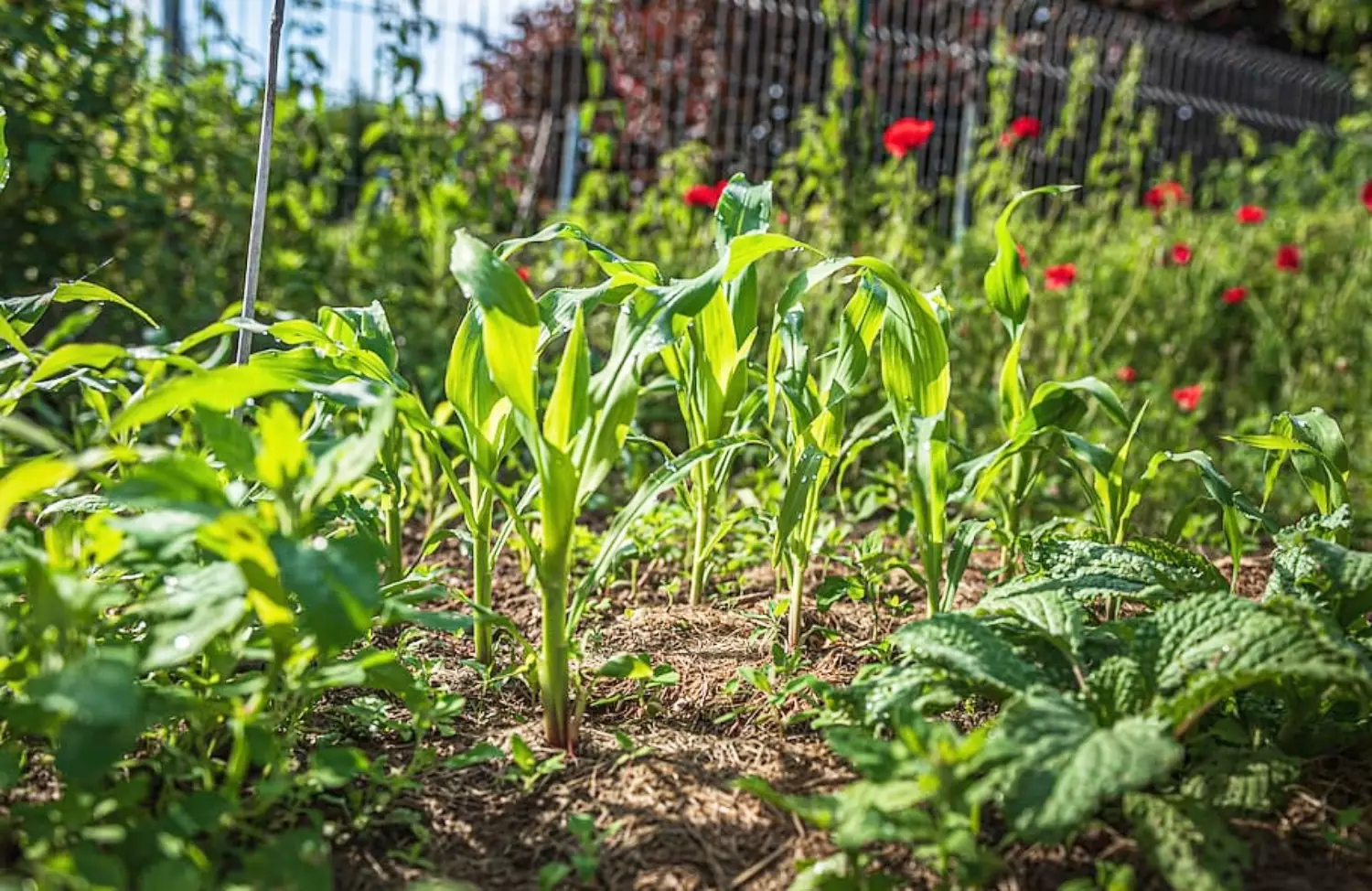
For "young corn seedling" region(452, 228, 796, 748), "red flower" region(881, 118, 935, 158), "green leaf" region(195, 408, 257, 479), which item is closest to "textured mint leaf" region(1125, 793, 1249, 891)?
"young corn seedling" region(452, 228, 796, 748)

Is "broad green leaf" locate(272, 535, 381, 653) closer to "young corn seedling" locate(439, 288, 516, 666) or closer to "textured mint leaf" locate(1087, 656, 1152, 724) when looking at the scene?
"young corn seedling" locate(439, 288, 516, 666)

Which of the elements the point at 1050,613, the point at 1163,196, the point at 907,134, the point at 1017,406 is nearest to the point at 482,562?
the point at 1050,613

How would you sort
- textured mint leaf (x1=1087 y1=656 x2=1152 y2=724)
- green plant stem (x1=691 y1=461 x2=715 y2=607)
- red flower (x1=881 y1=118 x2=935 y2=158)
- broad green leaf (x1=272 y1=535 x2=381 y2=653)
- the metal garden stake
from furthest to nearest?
1. red flower (x1=881 y1=118 x2=935 y2=158)
2. green plant stem (x1=691 y1=461 x2=715 y2=607)
3. the metal garden stake
4. textured mint leaf (x1=1087 y1=656 x2=1152 y2=724)
5. broad green leaf (x1=272 y1=535 x2=381 y2=653)

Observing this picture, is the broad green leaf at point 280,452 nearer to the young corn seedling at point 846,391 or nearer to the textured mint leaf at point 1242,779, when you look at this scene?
the young corn seedling at point 846,391

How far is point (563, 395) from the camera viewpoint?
129 cm

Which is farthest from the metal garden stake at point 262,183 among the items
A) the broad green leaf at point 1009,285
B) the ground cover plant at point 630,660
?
the broad green leaf at point 1009,285

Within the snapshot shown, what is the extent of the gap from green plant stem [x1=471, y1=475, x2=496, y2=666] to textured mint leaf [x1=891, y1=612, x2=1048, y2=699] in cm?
60

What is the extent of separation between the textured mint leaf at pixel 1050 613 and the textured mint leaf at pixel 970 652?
1.7 inches

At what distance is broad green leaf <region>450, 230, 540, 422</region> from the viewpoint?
1.23 meters

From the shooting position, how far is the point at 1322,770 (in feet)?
4.27

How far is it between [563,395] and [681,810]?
50cm

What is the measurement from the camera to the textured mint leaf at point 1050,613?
121cm

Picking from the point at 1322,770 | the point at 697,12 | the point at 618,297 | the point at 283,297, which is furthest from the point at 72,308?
the point at 697,12

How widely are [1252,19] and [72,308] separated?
42.8ft
